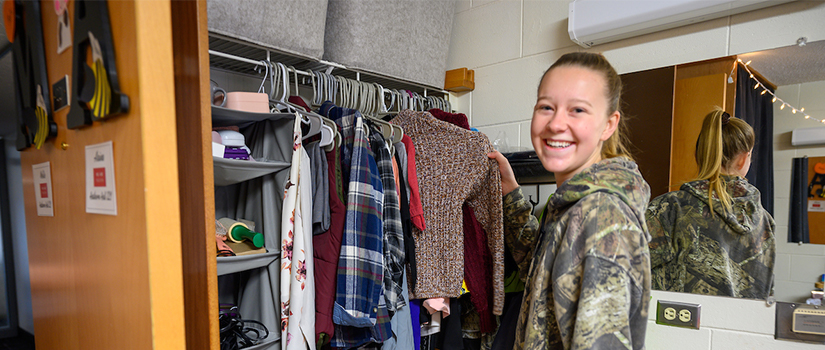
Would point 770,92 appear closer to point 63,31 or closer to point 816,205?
point 816,205

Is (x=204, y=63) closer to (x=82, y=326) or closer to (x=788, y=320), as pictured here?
(x=82, y=326)

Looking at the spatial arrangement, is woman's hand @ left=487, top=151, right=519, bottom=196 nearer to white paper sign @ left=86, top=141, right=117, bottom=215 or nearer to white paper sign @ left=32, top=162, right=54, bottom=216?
white paper sign @ left=86, top=141, right=117, bottom=215

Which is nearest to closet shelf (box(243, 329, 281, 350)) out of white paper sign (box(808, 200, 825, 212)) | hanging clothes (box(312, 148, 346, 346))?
hanging clothes (box(312, 148, 346, 346))

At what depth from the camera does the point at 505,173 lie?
1.49 meters

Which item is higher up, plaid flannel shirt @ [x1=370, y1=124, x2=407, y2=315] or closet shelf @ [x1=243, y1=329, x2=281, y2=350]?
plaid flannel shirt @ [x1=370, y1=124, x2=407, y2=315]

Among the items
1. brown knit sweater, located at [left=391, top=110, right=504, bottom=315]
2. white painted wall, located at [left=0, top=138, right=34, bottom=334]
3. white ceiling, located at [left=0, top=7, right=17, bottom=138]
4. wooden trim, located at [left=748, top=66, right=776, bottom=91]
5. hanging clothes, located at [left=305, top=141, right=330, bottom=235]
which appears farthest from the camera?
white painted wall, located at [left=0, top=138, right=34, bottom=334]

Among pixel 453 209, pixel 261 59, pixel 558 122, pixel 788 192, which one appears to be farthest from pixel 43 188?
pixel 788 192

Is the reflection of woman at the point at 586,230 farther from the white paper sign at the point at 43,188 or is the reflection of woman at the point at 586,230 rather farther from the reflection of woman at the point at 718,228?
the white paper sign at the point at 43,188

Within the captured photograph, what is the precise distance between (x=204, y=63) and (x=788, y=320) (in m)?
1.83

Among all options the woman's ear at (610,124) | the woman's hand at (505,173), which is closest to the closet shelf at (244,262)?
the woman's hand at (505,173)

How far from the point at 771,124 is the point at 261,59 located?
73.3 inches

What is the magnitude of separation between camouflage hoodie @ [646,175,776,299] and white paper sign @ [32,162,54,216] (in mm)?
1900

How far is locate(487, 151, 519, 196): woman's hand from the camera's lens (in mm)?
1478

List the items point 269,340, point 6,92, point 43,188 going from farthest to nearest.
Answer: point 6,92, point 269,340, point 43,188
